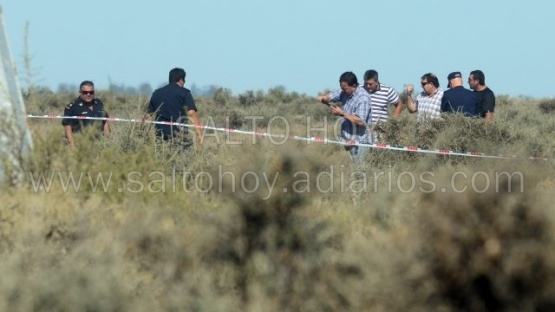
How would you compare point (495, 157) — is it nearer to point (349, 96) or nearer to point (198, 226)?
point (198, 226)

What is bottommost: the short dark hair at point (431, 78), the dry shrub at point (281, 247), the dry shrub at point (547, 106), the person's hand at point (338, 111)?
the dry shrub at point (547, 106)

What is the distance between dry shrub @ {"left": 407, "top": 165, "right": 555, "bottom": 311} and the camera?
Result: 6754 millimetres

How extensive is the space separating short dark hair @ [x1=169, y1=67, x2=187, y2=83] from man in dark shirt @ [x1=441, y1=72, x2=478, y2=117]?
12.1 feet

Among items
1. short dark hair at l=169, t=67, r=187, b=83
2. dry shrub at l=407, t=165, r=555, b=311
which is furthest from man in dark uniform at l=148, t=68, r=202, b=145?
dry shrub at l=407, t=165, r=555, b=311

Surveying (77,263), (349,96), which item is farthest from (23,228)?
(349,96)

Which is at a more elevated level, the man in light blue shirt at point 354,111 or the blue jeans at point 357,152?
the man in light blue shirt at point 354,111

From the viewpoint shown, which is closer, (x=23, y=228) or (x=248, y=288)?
(x=248, y=288)

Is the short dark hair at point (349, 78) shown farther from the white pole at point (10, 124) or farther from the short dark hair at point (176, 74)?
the white pole at point (10, 124)

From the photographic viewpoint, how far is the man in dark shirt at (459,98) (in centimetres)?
1684

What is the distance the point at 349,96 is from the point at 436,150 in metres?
1.60

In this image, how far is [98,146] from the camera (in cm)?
1233

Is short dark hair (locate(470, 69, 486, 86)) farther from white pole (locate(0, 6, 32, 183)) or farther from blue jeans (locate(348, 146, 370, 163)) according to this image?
white pole (locate(0, 6, 32, 183))

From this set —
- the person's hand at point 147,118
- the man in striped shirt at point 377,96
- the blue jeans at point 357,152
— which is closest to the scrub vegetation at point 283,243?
the person's hand at point 147,118

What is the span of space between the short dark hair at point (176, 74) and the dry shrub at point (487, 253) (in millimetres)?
9187
